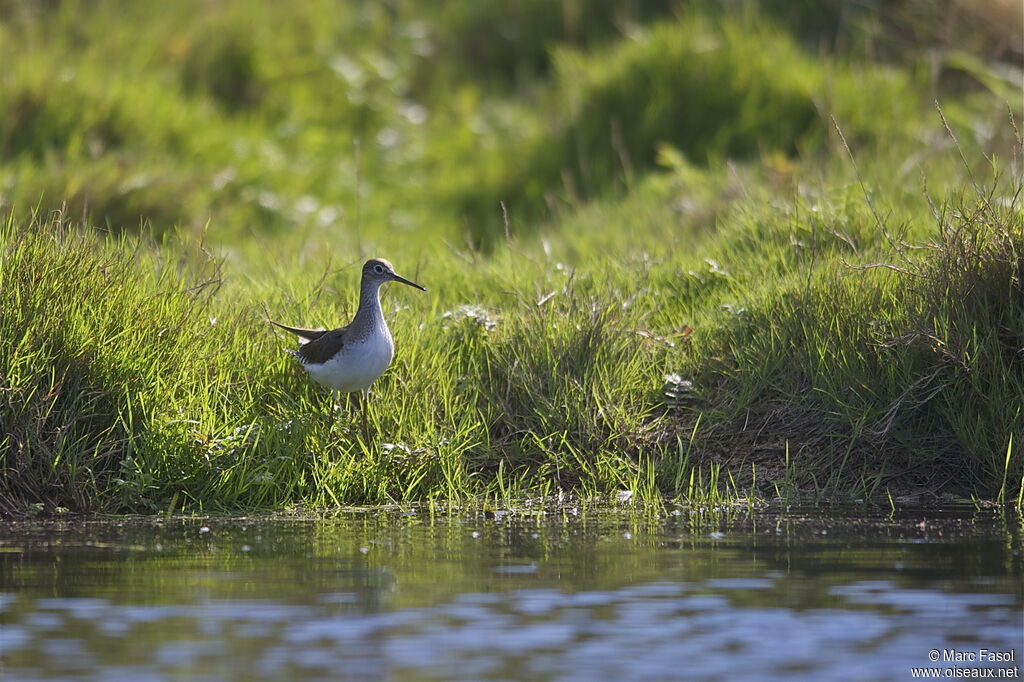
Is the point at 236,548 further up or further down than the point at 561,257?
further down

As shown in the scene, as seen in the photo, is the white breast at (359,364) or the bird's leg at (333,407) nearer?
the white breast at (359,364)

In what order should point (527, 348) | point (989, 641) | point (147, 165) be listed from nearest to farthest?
point (989, 641), point (527, 348), point (147, 165)

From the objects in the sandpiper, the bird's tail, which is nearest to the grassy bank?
the bird's tail

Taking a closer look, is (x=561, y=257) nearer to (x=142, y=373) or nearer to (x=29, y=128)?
(x=142, y=373)

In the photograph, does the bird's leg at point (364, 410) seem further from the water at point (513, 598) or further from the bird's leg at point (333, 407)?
the water at point (513, 598)

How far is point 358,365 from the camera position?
7.05m

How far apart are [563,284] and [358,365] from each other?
2.03m

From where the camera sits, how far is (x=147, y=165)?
39.3 feet

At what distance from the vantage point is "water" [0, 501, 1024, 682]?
4414 millimetres

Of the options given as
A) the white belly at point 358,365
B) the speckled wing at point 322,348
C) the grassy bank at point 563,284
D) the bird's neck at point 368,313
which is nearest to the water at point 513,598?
the grassy bank at point 563,284

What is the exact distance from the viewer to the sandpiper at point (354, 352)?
23.2 feet

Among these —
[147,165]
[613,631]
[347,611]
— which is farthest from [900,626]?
[147,165]

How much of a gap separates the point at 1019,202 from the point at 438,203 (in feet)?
21.2

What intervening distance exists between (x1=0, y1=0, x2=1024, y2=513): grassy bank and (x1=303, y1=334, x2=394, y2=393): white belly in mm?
303
